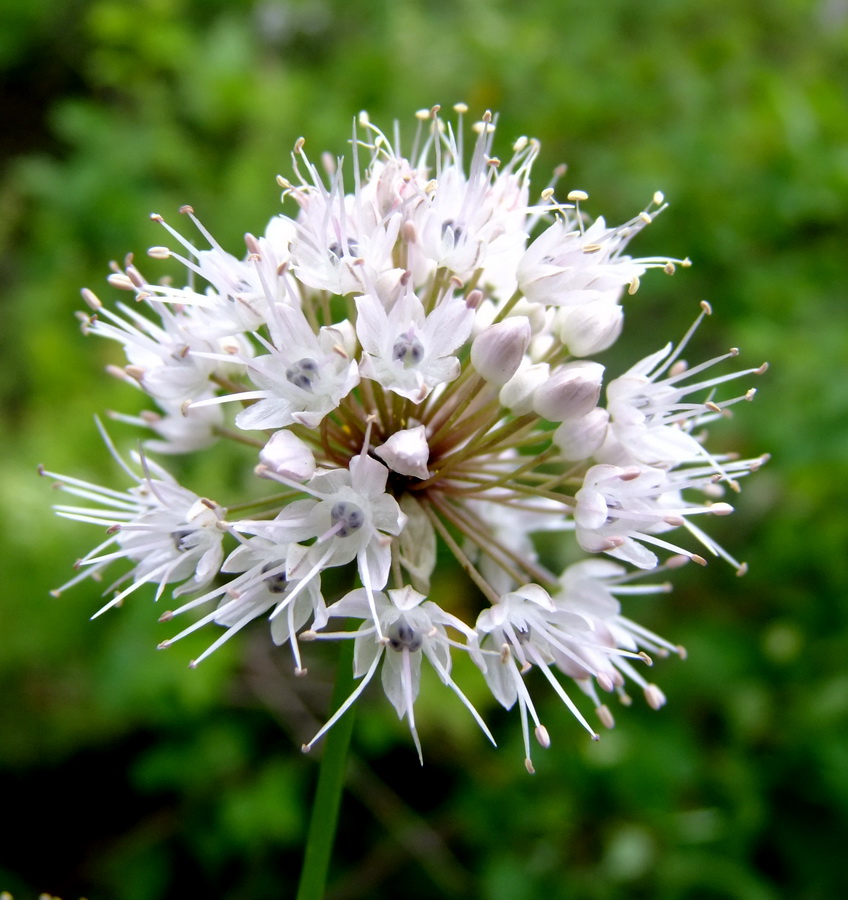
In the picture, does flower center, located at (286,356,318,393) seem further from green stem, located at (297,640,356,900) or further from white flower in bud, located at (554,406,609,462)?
green stem, located at (297,640,356,900)

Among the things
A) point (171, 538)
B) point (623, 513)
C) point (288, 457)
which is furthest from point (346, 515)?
point (623, 513)

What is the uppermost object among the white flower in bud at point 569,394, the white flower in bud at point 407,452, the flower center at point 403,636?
the white flower in bud at point 407,452

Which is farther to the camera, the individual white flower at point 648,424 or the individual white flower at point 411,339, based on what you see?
the individual white flower at point 648,424

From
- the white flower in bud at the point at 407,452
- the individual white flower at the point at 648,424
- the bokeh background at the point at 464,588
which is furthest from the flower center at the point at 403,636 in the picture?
the bokeh background at the point at 464,588

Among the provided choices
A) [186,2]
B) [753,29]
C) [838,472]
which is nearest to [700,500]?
[838,472]

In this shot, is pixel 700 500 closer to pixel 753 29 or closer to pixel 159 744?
pixel 159 744

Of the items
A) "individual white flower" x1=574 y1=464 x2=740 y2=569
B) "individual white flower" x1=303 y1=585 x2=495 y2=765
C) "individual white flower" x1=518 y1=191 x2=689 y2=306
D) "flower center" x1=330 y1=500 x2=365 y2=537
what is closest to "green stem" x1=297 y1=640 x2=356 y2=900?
"individual white flower" x1=303 y1=585 x2=495 y2=765

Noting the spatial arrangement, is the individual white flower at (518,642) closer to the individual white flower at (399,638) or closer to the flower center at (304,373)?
the individual white flower at (399,638)
